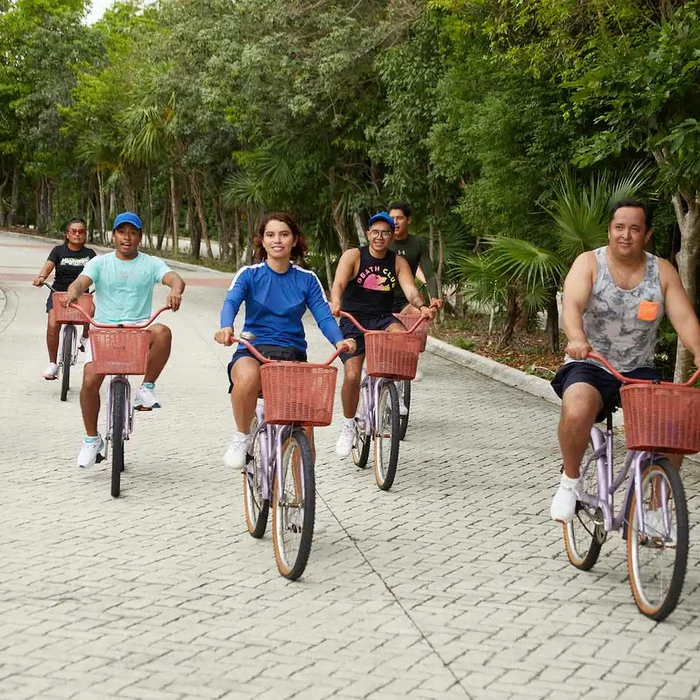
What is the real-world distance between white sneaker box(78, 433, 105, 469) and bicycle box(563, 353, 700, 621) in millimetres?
4009

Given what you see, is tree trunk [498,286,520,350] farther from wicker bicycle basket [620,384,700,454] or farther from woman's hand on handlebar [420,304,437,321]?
wicker bicycle basket [620,384,700,454]

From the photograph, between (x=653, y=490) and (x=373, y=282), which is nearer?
(x=653, y=490)

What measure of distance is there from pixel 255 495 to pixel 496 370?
30.9 feet

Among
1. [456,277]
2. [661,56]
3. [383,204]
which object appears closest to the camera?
[661,56]

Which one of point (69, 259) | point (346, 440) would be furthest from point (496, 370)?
point (346, 440)

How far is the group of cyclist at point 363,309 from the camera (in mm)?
6516

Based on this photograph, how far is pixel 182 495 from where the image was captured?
8578 mm

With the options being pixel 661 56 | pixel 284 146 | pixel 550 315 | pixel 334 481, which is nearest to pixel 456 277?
pixel 550 315

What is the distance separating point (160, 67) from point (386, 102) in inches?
662

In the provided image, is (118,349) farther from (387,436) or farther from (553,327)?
(553,327)

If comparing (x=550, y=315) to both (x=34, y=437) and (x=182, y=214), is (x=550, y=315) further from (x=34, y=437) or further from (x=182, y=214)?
(x=182, y=214)

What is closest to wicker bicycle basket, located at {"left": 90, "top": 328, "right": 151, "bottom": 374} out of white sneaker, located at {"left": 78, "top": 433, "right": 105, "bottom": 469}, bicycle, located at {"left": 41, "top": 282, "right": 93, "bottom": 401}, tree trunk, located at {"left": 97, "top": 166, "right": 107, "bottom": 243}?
white sneaker, located at {"left": 78, "top": 433, "right": 105, "bottom": 469}

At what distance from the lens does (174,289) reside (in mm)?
9125

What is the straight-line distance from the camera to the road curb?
14492 mm
